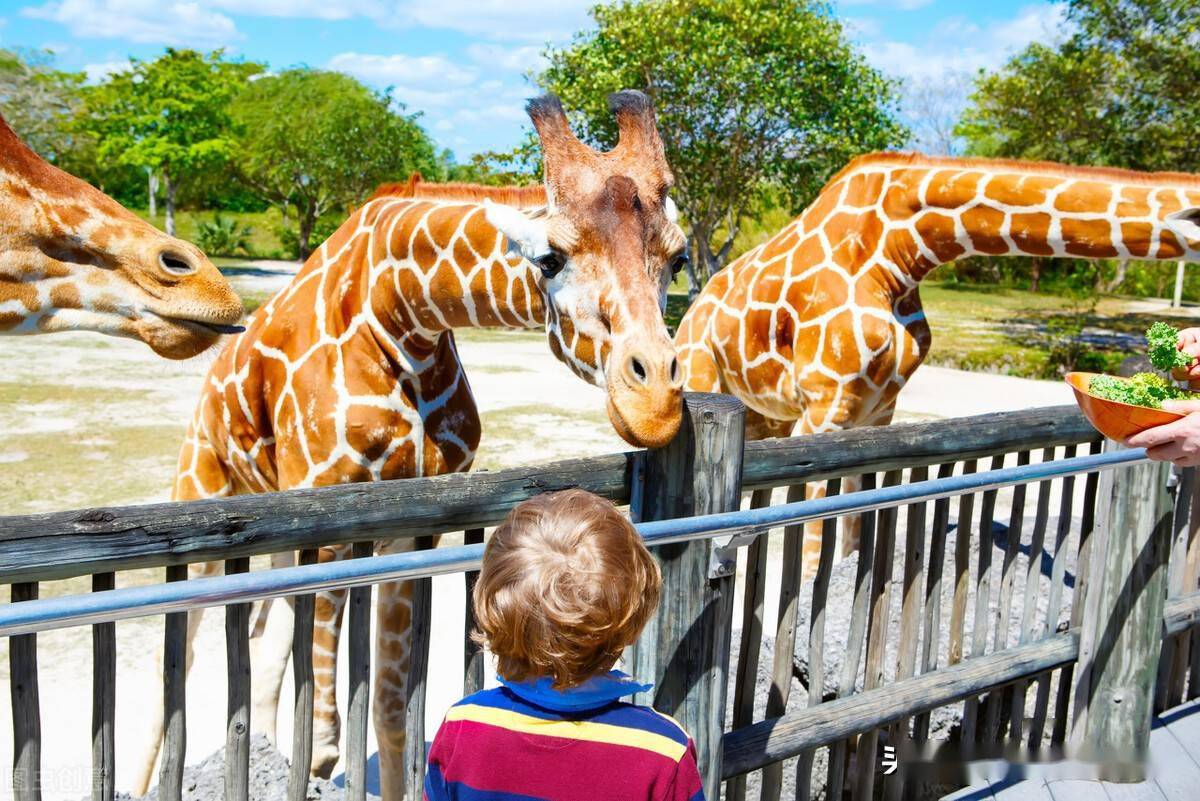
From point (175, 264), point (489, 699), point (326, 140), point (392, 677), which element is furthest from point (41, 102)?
point (489, 699)

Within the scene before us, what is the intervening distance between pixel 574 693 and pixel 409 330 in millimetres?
1896

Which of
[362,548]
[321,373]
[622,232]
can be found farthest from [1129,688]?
[321,373]

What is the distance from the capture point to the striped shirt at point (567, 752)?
5.01 ft

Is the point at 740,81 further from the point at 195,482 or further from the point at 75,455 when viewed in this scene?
the point at 195,482

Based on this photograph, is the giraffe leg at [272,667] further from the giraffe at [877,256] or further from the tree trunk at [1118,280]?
the tree trunk at [1118,280]

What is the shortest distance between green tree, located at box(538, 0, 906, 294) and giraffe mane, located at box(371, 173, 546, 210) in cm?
1258

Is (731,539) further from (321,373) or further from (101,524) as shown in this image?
(321,373)

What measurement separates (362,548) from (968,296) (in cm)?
2870

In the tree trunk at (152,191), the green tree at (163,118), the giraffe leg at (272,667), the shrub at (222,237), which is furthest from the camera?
the tree trunk at (152,191)

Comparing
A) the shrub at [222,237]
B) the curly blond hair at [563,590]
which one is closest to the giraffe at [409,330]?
the curly blond hair at [563,590]

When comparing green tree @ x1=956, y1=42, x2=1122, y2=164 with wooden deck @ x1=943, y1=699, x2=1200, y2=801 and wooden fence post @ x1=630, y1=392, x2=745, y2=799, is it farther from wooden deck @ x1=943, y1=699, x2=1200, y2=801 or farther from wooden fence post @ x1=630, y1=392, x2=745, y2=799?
wooden fence post @ x1=630, y1=392, x2=745, y2=799

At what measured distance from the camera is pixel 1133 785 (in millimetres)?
3375

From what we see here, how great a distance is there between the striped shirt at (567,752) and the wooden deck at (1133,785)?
6.72 feet

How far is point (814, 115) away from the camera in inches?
647
